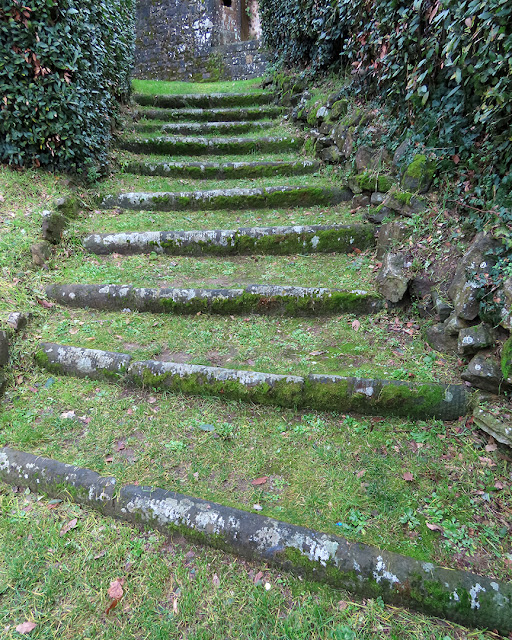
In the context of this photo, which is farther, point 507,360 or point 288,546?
point 507,360

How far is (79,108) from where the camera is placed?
4.71m

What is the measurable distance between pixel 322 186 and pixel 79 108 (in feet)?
11.4

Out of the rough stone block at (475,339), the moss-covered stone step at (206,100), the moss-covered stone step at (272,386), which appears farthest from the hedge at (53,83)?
the rough stone block at (475,339)

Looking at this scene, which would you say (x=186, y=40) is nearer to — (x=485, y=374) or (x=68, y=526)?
(x=485, y=374)

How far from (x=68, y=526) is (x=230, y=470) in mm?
981

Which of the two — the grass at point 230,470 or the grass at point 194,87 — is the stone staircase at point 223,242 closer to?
the grass at point 230,470

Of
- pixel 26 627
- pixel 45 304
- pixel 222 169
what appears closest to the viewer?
pixel 26 627

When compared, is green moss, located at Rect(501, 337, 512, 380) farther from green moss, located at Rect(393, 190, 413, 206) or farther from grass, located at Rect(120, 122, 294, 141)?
grass, located at Rect(120, 122, 294, 141)

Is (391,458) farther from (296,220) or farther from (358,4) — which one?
(358,4)

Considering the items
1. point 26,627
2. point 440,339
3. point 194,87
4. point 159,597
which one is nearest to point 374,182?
point 440,339

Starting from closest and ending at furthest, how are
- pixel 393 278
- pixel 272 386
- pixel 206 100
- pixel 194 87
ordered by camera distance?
1. pixel 272 386
2. pixel 393 278
3. pixel 206 100
4. pixel 194 87

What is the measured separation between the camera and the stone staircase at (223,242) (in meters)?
2.64

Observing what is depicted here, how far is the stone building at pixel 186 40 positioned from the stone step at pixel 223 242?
9363mm

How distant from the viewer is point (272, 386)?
267 centimetres
